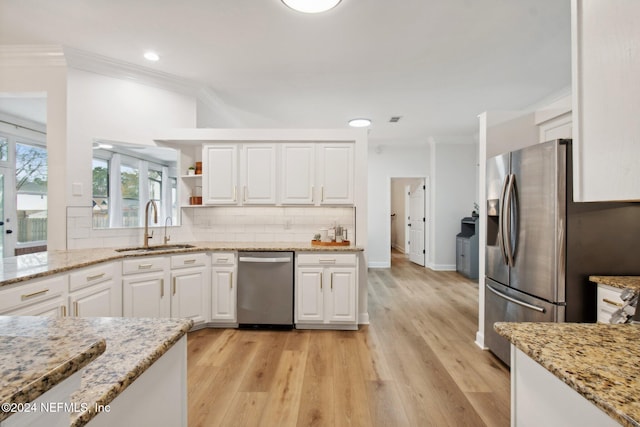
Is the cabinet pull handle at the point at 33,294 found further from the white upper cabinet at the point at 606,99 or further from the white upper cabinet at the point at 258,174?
the white upper cabinet at the point at 606,99

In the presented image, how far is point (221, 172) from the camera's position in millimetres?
3545

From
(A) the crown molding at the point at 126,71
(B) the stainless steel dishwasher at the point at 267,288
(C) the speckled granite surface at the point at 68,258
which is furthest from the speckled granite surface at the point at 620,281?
(A) the crown molding at the point at 126,71

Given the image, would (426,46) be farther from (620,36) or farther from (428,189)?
(428,189)

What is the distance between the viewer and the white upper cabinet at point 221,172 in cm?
354

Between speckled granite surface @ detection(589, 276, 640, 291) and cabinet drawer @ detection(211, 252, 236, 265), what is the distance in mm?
3042

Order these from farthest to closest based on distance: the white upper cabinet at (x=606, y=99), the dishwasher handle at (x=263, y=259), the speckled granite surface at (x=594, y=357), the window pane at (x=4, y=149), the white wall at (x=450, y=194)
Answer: the white wall at (x=450, y=194), the window pane at (x=4, y=149), the dishwasher handle at (x=263, y=259), the white upper cabinet at (x=606, y=99), the speckled granite surface at (x=594, y=357)

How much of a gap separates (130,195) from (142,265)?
0.99 meters

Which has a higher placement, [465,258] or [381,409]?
[465,258]

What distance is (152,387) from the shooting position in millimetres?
787

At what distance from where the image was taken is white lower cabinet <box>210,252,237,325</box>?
324 cm

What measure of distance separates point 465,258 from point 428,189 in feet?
5.61

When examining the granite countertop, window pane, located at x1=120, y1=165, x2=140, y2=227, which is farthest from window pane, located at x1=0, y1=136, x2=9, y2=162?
the granite countertop

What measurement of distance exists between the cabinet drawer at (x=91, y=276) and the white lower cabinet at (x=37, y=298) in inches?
2.6

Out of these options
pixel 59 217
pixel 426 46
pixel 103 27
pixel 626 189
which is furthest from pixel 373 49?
pixel 59 217
